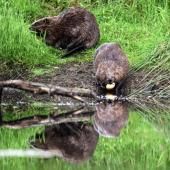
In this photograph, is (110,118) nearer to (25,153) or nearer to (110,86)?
(110,86)

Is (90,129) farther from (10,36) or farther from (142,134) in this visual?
(10,36)

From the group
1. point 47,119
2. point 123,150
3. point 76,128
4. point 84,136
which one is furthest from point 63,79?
point 123,150

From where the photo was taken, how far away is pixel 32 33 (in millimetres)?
9391

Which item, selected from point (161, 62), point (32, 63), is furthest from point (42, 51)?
point (161, 62)

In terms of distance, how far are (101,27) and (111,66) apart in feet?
5.70

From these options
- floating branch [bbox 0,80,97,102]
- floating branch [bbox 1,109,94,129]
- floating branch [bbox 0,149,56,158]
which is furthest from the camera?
floating branch [bbox 0,80,97,102]

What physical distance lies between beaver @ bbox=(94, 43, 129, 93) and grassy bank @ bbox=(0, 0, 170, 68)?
0.45 metres

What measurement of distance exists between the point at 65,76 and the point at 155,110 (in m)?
1.41

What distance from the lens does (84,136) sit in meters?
6.50

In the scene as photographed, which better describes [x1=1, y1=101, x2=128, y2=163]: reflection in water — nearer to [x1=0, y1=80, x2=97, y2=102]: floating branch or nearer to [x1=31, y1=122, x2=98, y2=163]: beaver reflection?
[x1=31, y1=122, x2=98, y2=163]: beaver reflection

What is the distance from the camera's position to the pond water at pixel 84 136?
18.6 feet

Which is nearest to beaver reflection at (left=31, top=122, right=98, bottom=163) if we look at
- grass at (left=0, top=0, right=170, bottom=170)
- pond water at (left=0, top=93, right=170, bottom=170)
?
pond water at (left=0, top=93, right=170, bottom=170)

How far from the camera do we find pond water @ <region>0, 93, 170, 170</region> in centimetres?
566

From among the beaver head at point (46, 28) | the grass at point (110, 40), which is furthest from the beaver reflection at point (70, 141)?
the beaver head at point (46, 28)
